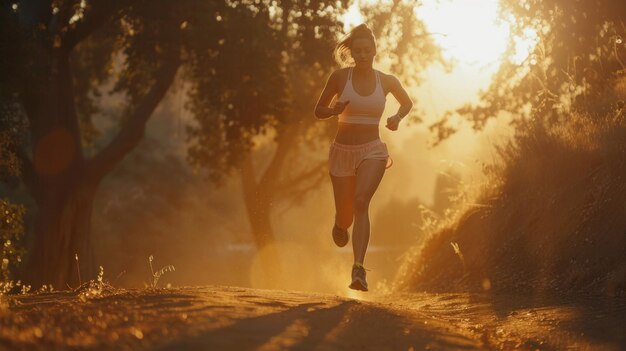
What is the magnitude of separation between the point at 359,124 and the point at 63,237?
9.88 metres

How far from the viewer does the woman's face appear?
861 cm

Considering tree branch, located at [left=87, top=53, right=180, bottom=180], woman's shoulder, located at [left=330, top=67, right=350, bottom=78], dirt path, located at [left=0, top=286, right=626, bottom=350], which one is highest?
tree branch, located at [left=87, top=53, right=180, bottom=180]

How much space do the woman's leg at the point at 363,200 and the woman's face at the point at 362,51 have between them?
2.82 feet

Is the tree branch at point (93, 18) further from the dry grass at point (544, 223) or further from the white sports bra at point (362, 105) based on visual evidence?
the white sports bra at point (362, 105)

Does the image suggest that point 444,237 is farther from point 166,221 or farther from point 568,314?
point 166,221

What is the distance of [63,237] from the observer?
56.3 ft

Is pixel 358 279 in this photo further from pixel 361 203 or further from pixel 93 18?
pixel 93 18

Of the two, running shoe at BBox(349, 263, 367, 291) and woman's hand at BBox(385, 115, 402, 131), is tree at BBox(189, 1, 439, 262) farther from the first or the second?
running shoe at BBox(349, 263, 367, 291)

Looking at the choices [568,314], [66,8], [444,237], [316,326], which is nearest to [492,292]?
[568,314]

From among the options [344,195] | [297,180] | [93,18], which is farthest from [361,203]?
[297,180]

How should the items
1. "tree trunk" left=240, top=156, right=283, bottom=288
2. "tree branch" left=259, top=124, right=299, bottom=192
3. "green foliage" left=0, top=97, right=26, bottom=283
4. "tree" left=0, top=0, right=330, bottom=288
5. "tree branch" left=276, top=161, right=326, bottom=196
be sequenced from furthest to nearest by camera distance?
"tree branch" left=276, top=161, right=326, bottom=196 → "tree branch" left=259, top=124, right=299, bottom=192 → "tree trunk" left=240, top=156, right=283, bottom=288 → "tree" left=0, top=0, right=330, bottom=288 → "green foliage" left=0, top=97, right=26, bottom=283

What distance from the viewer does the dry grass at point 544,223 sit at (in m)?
9.62

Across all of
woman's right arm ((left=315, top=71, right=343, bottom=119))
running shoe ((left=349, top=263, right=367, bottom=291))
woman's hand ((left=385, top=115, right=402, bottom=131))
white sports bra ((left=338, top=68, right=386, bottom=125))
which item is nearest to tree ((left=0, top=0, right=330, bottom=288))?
woman's right arm ((left=315, top=71, right=343, bottom=119))

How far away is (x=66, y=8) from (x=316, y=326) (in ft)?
38.3
